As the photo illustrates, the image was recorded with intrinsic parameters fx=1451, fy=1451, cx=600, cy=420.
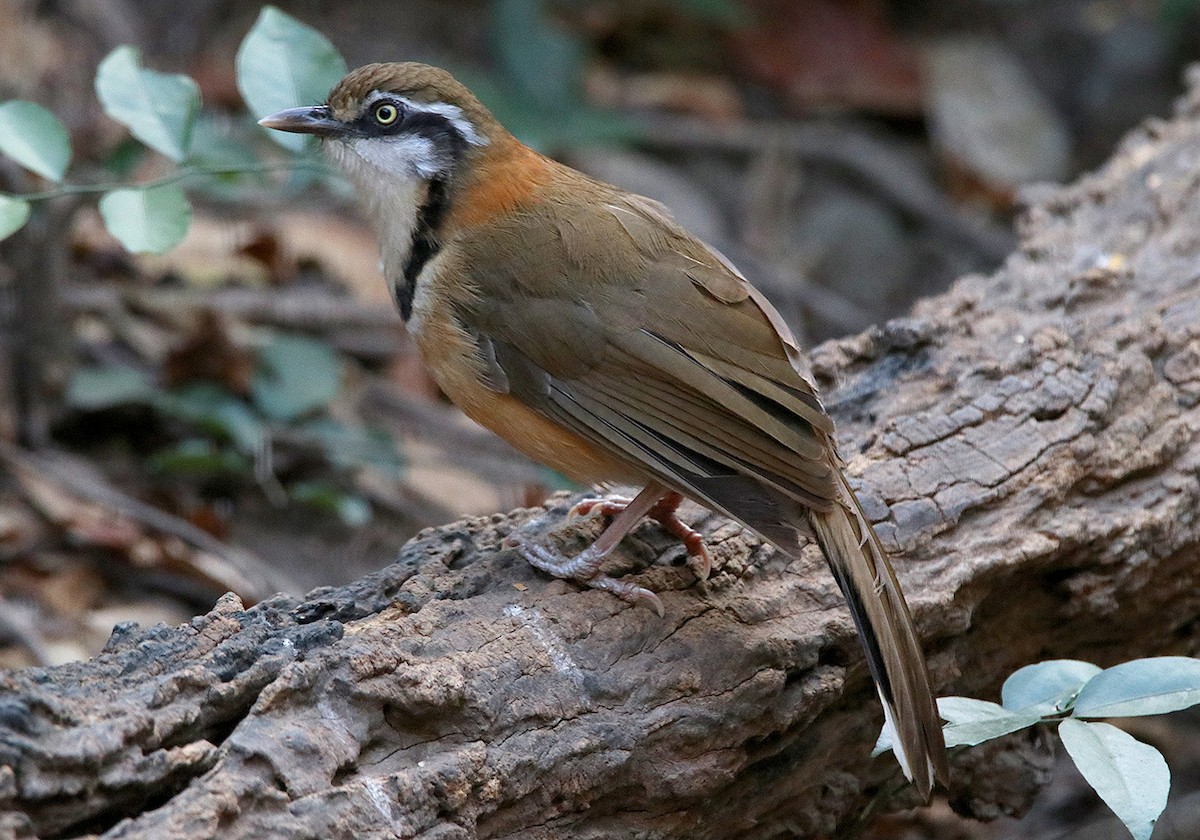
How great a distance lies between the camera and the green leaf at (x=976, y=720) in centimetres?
320

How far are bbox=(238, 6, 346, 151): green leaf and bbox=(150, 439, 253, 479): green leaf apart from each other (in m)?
2.02

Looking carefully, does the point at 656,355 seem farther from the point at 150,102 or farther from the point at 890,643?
the point at 150,102

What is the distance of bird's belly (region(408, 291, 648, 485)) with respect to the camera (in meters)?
3.92

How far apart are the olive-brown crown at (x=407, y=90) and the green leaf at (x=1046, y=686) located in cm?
215

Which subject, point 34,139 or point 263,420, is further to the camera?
point 263,420

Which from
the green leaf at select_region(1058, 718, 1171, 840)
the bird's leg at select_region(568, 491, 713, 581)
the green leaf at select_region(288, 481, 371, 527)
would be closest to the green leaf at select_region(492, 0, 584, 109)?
the green leaf at select_region(288, 481, 371, 527)

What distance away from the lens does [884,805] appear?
402cm

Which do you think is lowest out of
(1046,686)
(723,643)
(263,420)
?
(1046,686)

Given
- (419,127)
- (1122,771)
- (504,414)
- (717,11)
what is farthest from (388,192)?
(717,11)

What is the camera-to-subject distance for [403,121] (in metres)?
4.29

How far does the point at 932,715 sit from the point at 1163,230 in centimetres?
263

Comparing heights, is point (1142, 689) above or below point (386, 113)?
below

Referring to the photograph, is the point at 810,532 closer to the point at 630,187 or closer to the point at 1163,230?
the point at 1163,230

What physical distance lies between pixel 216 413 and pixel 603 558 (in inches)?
125
